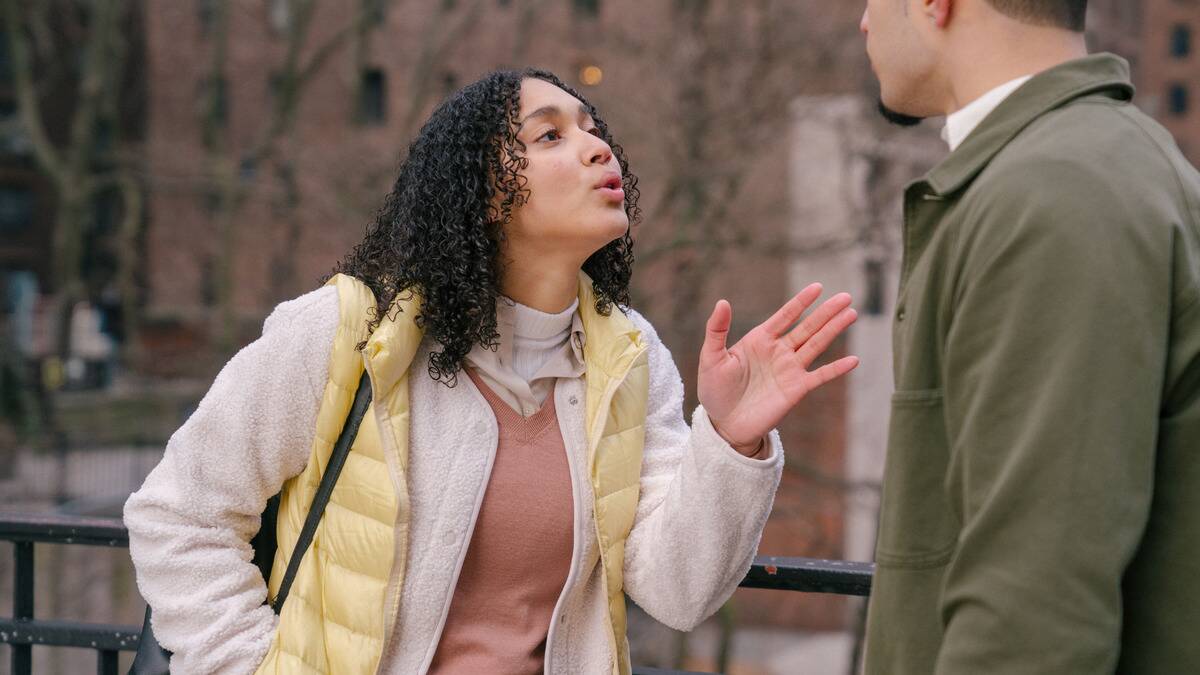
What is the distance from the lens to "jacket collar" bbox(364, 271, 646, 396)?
2303 mm

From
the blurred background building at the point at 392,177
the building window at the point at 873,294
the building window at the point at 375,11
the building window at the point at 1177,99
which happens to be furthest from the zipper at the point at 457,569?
the building window at the point at 1177,99

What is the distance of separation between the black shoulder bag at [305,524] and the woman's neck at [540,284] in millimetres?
410

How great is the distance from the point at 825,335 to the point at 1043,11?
2.71ft

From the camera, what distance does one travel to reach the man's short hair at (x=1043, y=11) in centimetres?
152

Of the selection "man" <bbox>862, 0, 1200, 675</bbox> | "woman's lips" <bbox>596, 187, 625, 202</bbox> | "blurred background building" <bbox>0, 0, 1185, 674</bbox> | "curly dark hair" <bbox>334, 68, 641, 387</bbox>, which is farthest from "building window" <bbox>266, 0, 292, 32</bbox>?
"man" <bbox>862, 0, 1200, 675</bbox>

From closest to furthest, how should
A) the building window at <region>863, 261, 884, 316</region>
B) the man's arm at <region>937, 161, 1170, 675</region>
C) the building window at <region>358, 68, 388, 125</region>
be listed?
1. the man's arm at <region>937, 161, 1170, 675</region>
2. the building window at <region>863, 261, 884, 316</region>
3. the building window at <region>358, 68, 388, 125</region>

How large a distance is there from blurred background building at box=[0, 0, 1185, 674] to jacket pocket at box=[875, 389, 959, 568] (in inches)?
345

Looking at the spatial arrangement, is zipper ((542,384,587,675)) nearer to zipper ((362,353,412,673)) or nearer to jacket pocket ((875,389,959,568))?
zipper ((362,353,412,673))

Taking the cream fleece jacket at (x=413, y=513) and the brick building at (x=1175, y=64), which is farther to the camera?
the brick building at (x=1175, y=64)

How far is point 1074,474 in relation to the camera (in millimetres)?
1309

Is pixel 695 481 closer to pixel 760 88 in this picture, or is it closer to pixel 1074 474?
pixel 1074 474

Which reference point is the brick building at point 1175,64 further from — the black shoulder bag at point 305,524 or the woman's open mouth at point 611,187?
the black shoulder bag at point 305,524

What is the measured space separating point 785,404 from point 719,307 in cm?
23

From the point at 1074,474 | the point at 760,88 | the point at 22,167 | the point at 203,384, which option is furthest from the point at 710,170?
the point at 22,167
